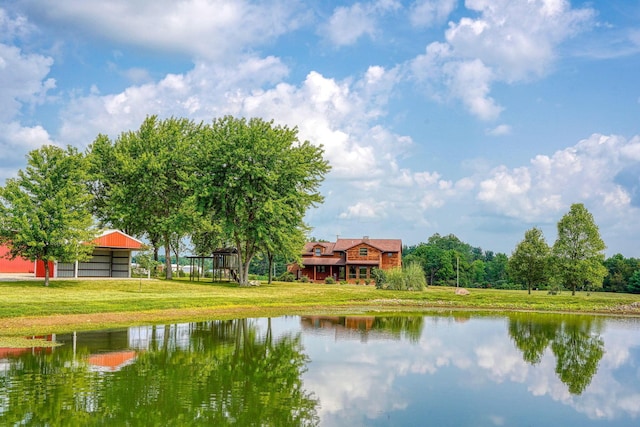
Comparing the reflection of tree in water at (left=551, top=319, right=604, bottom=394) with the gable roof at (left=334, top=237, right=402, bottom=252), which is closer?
the reflection of tree in water at (left=551, top=319, right=604, bottom=394)

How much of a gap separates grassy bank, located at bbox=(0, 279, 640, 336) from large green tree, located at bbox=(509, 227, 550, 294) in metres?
13.5

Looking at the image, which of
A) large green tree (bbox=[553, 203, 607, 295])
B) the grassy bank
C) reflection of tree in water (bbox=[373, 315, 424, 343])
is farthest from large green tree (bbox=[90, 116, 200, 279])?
large green tree (bbox=[553, 203, 607, 295])

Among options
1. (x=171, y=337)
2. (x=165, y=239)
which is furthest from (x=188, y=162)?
(x=171, y=337)

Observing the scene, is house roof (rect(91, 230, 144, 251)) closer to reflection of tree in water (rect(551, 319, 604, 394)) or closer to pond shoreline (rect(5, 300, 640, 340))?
pond shoreline (rect(5, 300, 640, 340))

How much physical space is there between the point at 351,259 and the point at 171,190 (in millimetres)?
29362

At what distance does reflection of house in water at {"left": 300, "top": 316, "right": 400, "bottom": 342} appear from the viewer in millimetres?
24031

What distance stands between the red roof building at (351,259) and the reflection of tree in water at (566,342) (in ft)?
138

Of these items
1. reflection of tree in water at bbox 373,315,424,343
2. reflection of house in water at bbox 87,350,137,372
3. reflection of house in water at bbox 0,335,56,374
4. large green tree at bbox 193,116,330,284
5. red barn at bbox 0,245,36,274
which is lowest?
reflection of tree in water at bbox 373,315,424,343

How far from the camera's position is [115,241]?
5081cm

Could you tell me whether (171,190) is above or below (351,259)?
above

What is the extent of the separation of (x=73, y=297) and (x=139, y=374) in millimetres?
21029

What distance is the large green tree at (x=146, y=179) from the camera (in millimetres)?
55031

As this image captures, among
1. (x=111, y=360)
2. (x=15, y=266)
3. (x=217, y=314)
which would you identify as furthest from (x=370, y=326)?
(x=15, y=266)

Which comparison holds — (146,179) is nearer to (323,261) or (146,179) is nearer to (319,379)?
(323,261)
